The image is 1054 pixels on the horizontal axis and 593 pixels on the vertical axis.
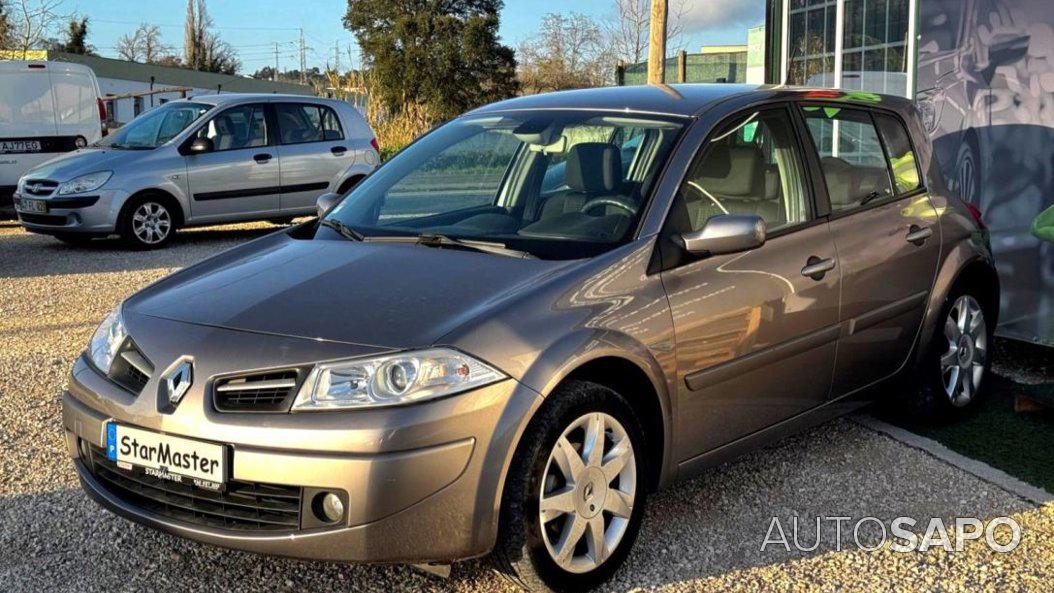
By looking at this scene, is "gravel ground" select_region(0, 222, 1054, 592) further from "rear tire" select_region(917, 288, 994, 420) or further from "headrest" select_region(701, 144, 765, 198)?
"headrest" select_region(701, 144, 765, 198)

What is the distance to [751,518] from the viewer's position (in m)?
4.16

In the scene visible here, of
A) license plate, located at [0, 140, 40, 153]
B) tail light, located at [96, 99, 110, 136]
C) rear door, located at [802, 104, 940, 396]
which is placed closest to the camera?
rear door, located at [802, 104, 940, 396]

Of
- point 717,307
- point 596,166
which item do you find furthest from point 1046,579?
point 596,166

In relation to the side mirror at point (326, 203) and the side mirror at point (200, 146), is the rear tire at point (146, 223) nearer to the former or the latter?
the side mirror at point (200, 146)

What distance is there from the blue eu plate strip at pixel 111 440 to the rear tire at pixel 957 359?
3517 millimetres

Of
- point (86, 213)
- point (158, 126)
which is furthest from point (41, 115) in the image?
point (86, 213)

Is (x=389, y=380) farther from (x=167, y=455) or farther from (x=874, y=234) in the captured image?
(x=874, y=234)

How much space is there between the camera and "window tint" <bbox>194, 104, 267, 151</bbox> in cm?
1260

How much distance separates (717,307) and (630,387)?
1.50 feet

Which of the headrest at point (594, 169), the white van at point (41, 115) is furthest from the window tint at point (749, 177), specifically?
the white van at point (41, 115)

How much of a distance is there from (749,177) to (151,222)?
9.44 m

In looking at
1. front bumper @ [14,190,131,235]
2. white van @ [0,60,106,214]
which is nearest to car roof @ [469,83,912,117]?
front bumper @ [14,190,131,235]

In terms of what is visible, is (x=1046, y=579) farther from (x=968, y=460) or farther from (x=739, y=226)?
(x=739, y=226)

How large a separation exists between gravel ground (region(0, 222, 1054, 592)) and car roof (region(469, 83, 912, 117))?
4.98ft
